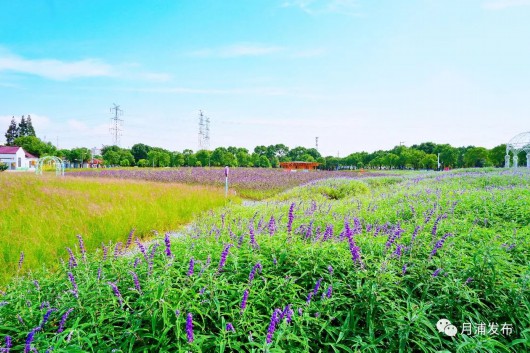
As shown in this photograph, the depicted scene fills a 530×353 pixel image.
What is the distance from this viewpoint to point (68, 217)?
6707 millimetres

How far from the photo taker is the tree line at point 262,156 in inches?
2315

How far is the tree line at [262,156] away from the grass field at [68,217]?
4699 cm

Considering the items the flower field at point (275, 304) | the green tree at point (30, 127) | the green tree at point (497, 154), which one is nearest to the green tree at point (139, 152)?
the green tree at point (30, 127)

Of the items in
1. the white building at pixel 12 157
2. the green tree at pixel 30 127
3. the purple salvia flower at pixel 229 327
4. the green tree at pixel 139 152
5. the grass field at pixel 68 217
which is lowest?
the grass field at pixel 68 217

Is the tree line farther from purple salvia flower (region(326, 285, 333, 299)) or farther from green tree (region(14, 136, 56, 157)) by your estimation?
purple salvia flower (region(326, 285, 333, 299))

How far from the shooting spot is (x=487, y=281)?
99.6 inches

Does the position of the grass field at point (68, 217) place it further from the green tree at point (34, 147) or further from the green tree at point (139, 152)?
the green tree at point (139, 152)

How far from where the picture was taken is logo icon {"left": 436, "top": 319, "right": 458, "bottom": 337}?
6.83ft

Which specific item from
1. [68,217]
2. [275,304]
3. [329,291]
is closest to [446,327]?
[329,291]

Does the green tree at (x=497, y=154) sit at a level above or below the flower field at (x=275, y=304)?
above

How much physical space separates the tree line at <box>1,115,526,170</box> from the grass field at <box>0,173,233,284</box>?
46988 mm

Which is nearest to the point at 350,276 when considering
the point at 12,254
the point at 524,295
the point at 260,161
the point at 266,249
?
the point at 266,249

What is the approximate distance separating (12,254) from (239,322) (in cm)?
459

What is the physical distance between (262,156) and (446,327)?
66728mm
